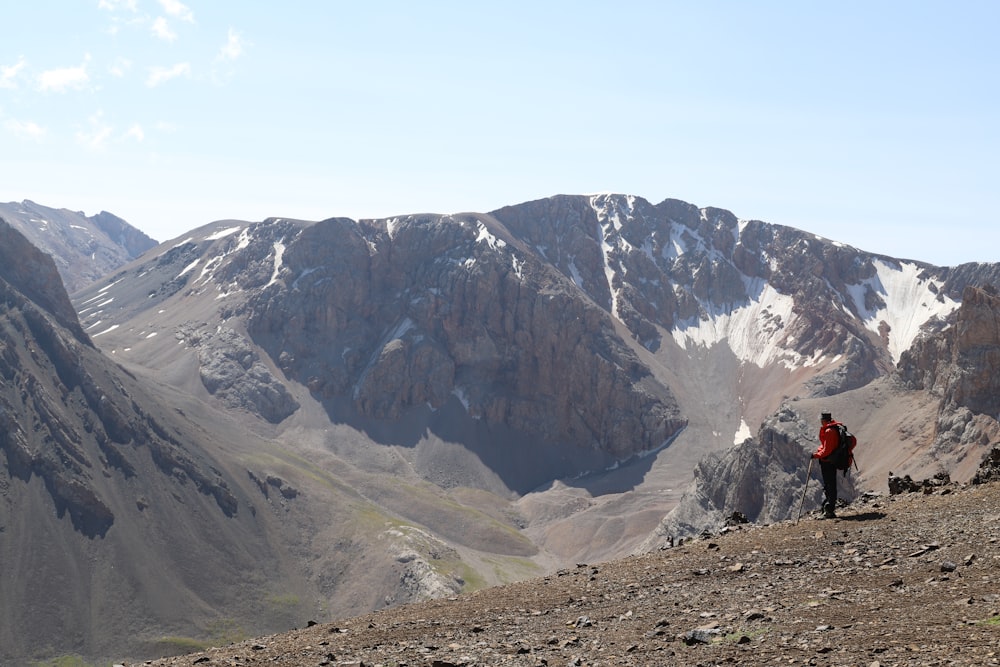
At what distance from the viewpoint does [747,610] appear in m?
16.4

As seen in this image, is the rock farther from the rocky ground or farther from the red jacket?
the red jacket

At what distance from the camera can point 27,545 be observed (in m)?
102

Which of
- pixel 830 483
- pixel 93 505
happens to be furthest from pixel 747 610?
pixel 93 505

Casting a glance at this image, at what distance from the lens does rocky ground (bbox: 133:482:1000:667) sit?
1391cm

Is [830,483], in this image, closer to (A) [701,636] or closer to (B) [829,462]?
(B) [829,462]

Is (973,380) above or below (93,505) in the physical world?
above

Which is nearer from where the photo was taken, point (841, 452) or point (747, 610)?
point (747, 610)

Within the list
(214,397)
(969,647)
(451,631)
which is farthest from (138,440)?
(969,647)

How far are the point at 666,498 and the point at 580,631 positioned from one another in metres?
153

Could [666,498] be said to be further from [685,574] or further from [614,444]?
[685,574]

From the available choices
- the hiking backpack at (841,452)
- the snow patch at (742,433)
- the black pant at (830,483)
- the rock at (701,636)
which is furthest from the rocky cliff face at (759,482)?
the rock at (701,636)

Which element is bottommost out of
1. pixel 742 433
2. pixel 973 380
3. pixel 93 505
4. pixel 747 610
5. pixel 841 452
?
pixel 742 433

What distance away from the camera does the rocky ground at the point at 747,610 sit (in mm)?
13906

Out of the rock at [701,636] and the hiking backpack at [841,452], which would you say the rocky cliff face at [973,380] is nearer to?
the hiking backpack at [841,452]
